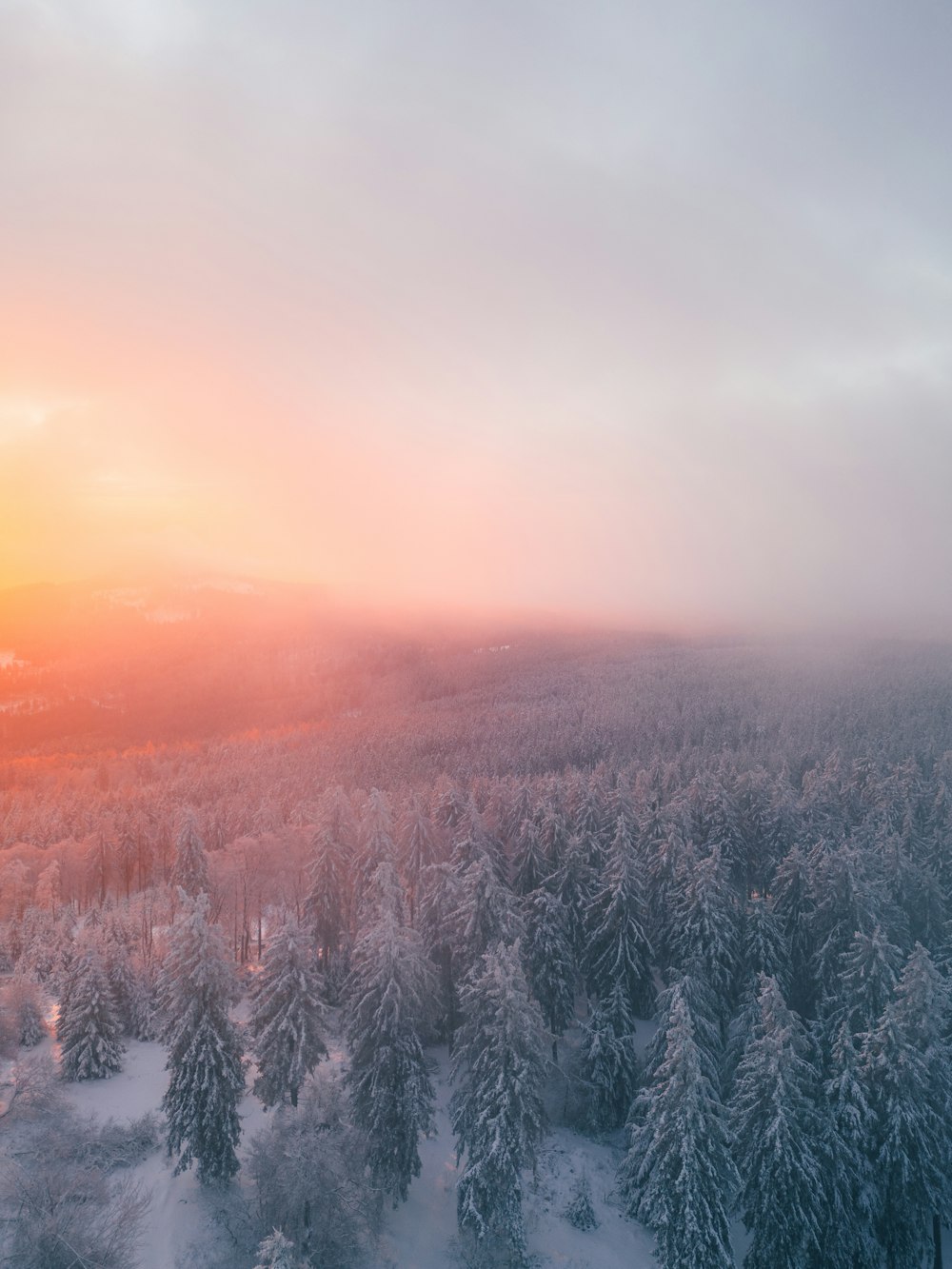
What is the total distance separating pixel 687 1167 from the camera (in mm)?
23000

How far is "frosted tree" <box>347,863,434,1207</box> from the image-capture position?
27.9m

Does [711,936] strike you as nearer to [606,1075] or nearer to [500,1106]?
[606,1075]

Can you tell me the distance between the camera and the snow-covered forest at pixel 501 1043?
24.4 m

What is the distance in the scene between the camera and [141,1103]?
34062mm

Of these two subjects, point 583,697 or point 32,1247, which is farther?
point 583,697

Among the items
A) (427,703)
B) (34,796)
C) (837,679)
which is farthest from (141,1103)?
(837,679)

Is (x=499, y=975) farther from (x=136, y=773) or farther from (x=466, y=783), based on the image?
(x=136, y=773)

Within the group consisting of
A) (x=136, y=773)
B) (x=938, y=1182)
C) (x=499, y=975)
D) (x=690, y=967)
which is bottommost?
(x=136, y=773)

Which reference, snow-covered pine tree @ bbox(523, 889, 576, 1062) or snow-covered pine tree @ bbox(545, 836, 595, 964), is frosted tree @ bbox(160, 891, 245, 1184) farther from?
snow-covered pine tree @ bbox(545, 836, 595, 964)

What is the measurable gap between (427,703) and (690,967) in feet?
523

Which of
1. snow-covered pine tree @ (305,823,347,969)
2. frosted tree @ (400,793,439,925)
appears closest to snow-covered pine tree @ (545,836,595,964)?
frosted tree @ (400,793,439,925)

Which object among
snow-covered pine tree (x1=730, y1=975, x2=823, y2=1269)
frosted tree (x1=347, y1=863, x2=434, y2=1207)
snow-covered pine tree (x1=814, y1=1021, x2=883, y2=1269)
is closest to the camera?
snow-covered pine tree (x1=730, y1=975, x2=823, y2=1269)

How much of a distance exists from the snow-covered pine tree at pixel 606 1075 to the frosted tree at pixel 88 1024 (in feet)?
92.5

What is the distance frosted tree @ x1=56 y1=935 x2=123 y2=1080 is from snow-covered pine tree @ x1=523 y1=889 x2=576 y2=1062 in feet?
83.4
